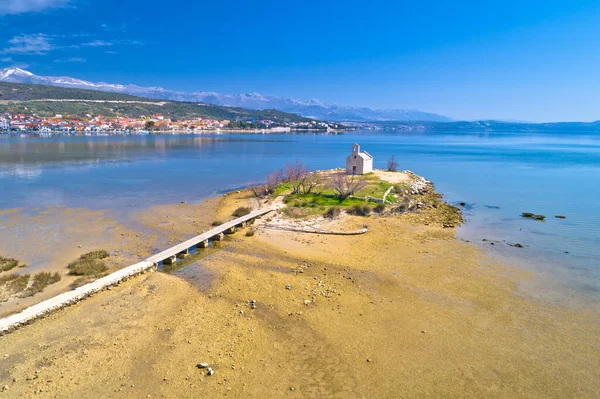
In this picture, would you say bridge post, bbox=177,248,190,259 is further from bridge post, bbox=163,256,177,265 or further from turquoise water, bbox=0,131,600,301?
turquoise water, bbox=0,131,600,301

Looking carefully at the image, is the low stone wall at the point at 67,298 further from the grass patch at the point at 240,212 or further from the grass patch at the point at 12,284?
the grass patch at the point at 240,212

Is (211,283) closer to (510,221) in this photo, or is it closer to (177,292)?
(177,292)

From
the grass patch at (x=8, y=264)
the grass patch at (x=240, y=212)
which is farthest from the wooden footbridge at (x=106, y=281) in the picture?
the grass patch at (x=8, y=264)

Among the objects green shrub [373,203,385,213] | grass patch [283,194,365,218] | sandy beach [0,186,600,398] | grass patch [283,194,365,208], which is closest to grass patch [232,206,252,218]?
grass patch [283,194,365,218]

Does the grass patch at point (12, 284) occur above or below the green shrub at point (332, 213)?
below

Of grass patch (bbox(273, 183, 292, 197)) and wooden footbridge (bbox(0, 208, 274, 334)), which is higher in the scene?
grass patch (bbox(273, 183, 292, 197))

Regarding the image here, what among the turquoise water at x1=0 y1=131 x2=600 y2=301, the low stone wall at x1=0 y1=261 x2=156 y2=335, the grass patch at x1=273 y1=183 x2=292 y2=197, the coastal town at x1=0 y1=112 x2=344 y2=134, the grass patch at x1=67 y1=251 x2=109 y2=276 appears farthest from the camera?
the coastal town at x1=0 y1=112 x2=344 y2=134

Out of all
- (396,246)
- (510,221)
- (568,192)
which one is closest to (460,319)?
(396,246)

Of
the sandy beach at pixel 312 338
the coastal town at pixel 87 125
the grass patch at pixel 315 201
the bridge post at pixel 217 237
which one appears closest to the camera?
the sandy beach at pixel 312 338
